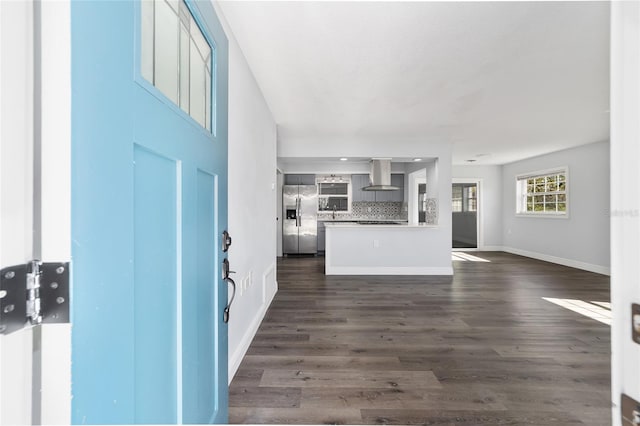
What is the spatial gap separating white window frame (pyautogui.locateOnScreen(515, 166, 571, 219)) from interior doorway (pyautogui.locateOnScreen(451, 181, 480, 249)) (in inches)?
36.9

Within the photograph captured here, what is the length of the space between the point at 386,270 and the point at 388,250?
0.36 m

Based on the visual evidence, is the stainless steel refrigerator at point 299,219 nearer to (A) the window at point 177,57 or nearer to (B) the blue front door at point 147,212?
(B) the blue front door at point 147,212

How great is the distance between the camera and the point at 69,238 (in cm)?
49

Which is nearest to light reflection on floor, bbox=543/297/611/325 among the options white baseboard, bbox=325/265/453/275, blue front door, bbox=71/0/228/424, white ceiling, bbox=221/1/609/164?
white baseboard, bbox=325/265/453/275

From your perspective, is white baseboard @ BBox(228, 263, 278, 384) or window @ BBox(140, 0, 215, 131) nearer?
window @ BBox(140, 0, 215, 131)

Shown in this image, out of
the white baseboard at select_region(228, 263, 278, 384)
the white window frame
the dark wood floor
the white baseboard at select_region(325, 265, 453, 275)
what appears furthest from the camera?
the white window frame

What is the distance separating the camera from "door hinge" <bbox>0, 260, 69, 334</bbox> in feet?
1.46

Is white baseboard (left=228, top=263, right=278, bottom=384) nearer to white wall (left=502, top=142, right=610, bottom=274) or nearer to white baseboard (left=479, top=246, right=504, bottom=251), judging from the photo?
white wall (left=502, top=142, right=610, bottom=274)

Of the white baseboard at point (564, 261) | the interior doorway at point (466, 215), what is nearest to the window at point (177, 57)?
the white baseboard at point (564, 261)

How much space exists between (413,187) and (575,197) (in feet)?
10.4

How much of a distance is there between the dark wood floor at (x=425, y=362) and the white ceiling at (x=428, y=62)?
237 cm

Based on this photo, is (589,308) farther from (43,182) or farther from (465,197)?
(465,197)

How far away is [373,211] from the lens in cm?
766
